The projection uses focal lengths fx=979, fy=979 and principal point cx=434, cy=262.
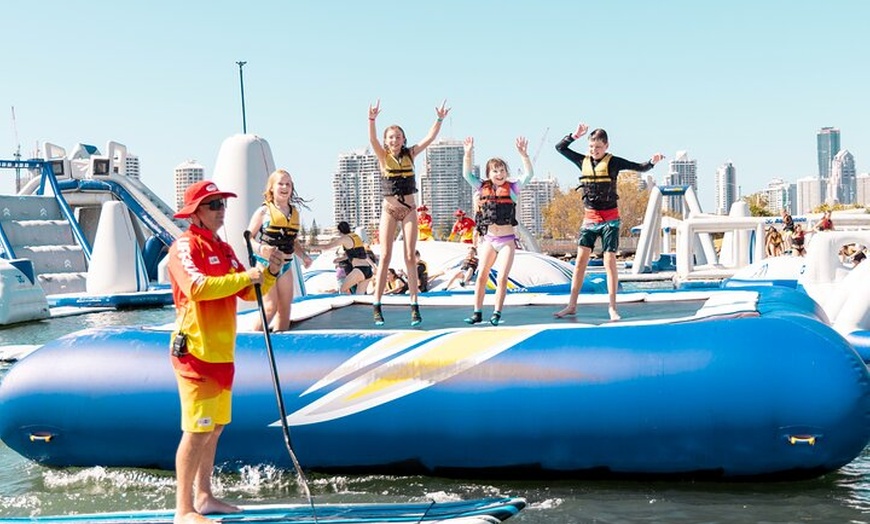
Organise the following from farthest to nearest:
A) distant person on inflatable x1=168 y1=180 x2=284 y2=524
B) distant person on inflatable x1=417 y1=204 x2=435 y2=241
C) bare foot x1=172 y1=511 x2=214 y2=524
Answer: distant person on inflatable x1=417 y1=204 x2=435 y2=241 < bare foot x1=172 y1=511 x2=214 y2=524 < distant person on inflatable x1=168 y1=180 x2=284 y2=524

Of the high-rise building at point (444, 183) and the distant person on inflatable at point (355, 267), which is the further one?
the high-rise building at point (444, 183)

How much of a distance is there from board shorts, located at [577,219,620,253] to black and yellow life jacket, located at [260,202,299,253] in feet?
6.38

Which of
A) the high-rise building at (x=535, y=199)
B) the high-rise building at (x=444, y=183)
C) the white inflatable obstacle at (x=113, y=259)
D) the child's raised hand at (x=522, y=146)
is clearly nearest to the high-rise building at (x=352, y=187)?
the high-rise building at (x=444, y=183)

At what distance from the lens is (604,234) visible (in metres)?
6.63

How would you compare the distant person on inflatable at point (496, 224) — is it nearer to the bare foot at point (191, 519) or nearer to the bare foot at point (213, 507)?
the bare foot at point (213, 507)

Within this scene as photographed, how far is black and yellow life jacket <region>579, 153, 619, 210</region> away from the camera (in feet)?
21.7

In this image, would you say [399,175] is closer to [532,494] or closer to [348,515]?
[532,494]

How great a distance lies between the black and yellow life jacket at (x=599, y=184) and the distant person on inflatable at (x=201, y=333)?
9.83 ft

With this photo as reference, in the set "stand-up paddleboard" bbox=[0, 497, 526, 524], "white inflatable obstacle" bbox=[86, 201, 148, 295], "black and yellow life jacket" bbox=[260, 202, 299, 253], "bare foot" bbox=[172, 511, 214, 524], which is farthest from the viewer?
"white inflatable obstacle" bbox=[86, 201, 148, 295]

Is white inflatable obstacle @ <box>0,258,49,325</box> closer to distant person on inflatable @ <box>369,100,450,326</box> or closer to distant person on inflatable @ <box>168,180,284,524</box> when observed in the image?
distant person on inflatable @ <box>369,100,450,326</box>

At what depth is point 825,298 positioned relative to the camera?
34.8ft

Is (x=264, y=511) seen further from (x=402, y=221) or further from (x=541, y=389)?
(x=402, y=221)

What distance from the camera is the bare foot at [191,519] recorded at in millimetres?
4188

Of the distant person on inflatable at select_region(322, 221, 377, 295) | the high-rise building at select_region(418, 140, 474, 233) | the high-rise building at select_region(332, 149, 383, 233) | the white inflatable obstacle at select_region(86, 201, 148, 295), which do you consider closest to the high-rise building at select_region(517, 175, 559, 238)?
the high-rise building at select_region(418, 140, 474, 233)
